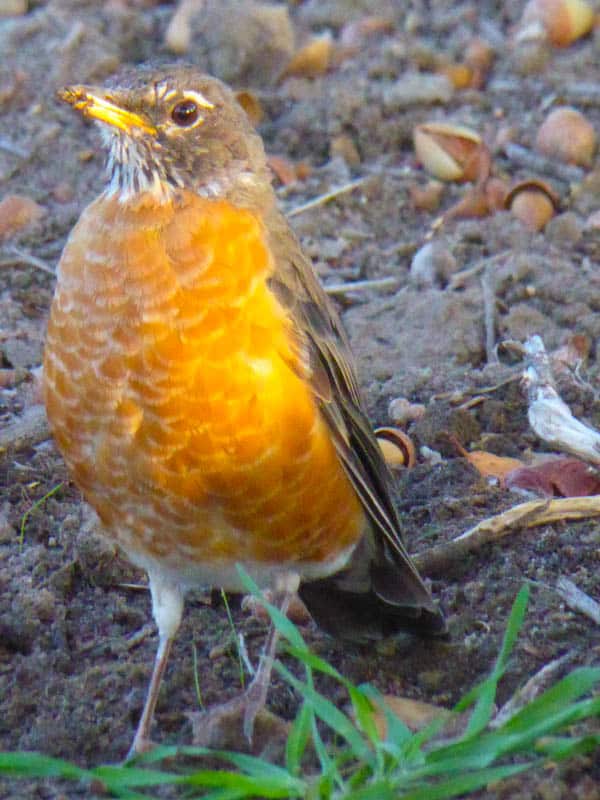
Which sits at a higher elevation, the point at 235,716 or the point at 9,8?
the point at 235,716

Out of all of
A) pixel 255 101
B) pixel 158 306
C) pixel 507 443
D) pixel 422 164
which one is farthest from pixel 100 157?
pixel 158 306

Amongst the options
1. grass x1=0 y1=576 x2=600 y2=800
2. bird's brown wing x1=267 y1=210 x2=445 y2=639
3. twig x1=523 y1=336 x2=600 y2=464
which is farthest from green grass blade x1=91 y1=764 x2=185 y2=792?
twig x1=523 y1=336 x2=600 y2=464

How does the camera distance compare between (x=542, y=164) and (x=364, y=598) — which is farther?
(x=542, y=164)

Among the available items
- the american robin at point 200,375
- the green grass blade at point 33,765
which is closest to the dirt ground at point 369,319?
the american robin at point 200,375

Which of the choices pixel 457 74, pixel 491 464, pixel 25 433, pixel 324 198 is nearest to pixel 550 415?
pixel 491 464

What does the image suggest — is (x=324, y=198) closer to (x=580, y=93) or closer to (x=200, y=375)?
(x=580, y=93)

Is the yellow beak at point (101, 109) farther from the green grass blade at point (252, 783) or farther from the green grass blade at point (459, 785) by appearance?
the green grass blade at point (459, 785)
